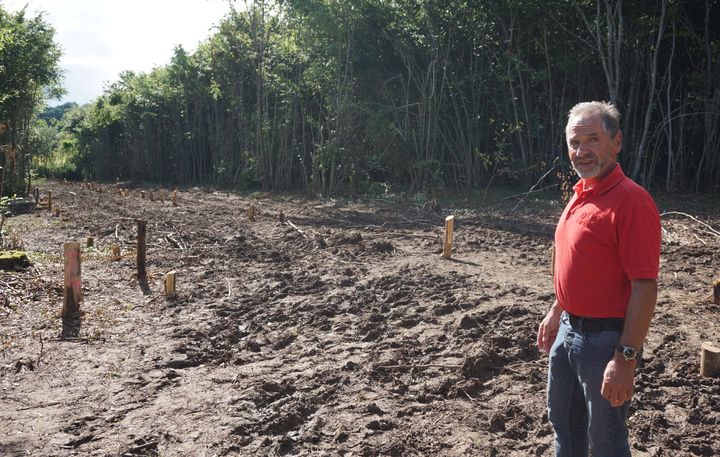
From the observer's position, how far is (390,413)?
3.59m

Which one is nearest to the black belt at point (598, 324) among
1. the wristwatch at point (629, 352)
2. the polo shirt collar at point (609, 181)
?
the wristwatch at point (629, 352)

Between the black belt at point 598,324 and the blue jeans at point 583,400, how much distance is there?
1cm

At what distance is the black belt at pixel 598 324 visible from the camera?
6.55 ft

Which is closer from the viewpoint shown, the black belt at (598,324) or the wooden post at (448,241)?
the black belt at (598,324)

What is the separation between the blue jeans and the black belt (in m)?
0.01

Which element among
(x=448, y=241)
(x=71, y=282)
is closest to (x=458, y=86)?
(x=448, y=241)

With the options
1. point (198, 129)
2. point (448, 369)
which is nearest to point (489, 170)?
point (448, 369)

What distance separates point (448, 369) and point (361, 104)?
41.3 ft

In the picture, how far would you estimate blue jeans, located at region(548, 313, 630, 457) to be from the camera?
198cm

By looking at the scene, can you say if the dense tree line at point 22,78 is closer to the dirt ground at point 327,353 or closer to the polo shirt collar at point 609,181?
the dirt ground at point 327,353

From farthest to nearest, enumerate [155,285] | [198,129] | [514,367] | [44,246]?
[198,129], [44,246], [155,285], [514,367]

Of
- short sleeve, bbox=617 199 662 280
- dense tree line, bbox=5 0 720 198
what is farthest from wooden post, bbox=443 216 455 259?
dense tree line, bbox=5 0 720 198

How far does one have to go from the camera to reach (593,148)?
2037 mm

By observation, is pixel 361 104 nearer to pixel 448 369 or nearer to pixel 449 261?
pixel 449 261
